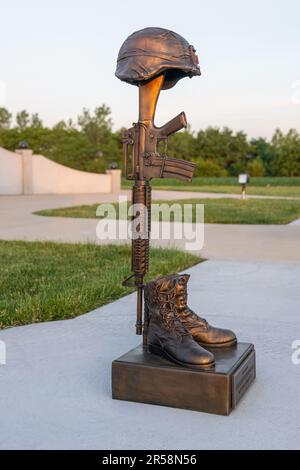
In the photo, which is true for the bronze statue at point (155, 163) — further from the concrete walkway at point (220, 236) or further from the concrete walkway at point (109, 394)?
the concrete walkway at point (220, 236)

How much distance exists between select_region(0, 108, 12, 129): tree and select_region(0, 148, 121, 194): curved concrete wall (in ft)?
174

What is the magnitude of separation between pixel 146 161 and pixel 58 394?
1.19 metres

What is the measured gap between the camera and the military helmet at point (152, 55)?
108 inches

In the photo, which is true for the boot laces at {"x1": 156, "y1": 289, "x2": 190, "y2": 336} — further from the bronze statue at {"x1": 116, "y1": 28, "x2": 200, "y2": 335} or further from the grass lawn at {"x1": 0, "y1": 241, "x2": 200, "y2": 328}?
the grass lawn at {"x1": 0, "y1": 241, "x2": 200, "y2": 328}

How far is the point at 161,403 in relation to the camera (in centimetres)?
259

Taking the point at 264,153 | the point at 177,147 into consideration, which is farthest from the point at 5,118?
the point at 264,153

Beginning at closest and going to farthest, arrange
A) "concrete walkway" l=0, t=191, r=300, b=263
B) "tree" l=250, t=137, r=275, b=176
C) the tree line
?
"concrete walkway" l=0, t=191, r=300, b=263
the tree line
"tree" l=250, t=137, r=275, b=176

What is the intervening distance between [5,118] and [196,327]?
3086 inches

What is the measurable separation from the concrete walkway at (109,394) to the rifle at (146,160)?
0.47 meters

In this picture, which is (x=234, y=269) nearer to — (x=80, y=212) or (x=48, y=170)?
(x=80, y=212)

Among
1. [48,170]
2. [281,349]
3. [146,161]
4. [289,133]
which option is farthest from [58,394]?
[289,133]

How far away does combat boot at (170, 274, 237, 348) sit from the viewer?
2812mm

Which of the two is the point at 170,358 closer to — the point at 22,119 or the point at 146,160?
the point at 146,160

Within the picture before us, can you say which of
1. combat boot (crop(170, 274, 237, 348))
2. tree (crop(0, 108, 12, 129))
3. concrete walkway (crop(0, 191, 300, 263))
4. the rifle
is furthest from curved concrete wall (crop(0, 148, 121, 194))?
tree (crop(0, 108, 12, 129))
